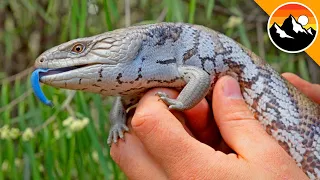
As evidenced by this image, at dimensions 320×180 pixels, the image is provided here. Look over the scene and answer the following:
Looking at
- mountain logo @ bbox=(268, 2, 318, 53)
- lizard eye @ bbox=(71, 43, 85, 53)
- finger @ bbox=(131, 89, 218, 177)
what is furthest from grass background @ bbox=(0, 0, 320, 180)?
finger @ bbox=(131, 89, 218, 177)

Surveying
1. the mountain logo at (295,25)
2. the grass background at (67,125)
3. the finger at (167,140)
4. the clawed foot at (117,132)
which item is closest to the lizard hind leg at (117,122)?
the clawed foot at (117,132)

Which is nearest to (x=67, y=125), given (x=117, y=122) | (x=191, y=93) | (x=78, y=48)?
(x=117, y=122)

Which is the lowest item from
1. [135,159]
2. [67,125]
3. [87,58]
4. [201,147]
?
[67,125]

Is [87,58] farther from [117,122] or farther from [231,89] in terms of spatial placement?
[231,89]

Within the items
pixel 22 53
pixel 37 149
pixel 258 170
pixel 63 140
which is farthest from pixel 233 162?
pixel 22 53

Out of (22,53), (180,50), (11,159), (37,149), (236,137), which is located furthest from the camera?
(22,53)

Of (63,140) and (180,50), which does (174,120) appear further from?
(63,140)

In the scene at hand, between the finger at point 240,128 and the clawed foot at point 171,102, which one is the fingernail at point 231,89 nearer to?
the finger at point 240,128
